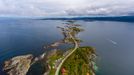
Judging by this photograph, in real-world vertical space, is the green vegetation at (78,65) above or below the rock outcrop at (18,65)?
above

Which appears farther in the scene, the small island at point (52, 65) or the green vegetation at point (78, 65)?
the small island at point (52, 65)

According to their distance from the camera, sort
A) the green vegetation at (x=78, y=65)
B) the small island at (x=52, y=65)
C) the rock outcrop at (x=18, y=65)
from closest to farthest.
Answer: the green vegetation at (x=78, y=65)
the small island at (x=52, y=65)
the rock outcrop at (x=18, y=65)

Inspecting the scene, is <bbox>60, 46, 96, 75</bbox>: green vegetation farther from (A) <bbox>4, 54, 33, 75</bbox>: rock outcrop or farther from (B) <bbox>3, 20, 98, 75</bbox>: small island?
(A) <bbox>4, 54, 33, 75</bbox>: rock outcrop

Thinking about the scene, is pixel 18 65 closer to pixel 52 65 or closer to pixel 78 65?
pixel 52 65

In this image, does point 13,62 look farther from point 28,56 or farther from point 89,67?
point 89,67

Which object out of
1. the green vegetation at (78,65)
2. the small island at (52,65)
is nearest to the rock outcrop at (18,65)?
the small island at (52,65)

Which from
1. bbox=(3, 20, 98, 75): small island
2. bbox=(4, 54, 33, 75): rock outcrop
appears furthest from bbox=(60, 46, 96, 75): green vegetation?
bbox=(4, 54, 33, 75): rock outcrop

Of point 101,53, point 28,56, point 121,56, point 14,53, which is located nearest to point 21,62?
point 28,56

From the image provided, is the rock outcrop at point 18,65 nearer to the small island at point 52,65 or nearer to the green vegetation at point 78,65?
the small island at point 52,65

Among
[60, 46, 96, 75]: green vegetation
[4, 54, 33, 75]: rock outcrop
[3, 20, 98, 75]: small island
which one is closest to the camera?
[60, 46, 96, 75]: green vegetation
